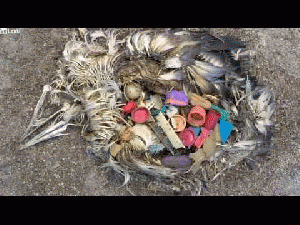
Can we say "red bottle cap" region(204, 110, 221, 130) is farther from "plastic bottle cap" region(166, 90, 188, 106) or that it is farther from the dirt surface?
the dirt surface

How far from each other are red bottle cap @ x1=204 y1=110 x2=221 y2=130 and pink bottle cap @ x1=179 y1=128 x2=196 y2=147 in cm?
12

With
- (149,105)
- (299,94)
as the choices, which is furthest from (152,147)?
(299,94)

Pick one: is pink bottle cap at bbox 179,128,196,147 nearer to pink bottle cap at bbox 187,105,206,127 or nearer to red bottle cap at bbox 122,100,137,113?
pink bottle cap at bbox 187,105,206,127

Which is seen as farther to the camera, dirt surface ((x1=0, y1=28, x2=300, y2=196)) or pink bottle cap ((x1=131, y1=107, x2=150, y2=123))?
dirt surface ((x1=0, y1=28, x2=300, y2=196))

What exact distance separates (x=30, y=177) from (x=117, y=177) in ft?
2.01

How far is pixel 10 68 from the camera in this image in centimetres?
232

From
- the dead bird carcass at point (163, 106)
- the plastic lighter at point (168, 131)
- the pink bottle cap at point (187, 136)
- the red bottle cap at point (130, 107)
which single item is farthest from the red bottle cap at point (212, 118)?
the red bottle cap at point (130, 107)

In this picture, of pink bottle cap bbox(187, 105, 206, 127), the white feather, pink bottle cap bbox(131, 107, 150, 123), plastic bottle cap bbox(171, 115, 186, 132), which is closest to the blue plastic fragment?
pink bottle cap bbox(187, 105, 206, 127)

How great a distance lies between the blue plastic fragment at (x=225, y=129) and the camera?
2.18 m

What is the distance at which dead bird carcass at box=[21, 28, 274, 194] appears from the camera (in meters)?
2.16

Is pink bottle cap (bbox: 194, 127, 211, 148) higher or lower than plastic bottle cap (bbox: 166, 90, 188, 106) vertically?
lower

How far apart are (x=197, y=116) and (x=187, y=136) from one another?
0.15m

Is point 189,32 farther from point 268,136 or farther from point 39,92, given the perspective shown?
point 39,92

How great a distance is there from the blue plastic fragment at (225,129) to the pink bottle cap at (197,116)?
135 millimetres
